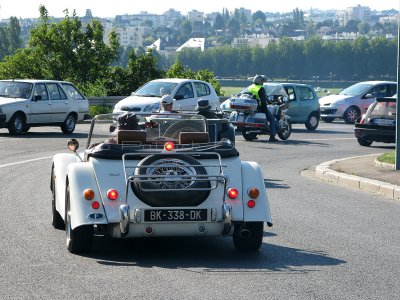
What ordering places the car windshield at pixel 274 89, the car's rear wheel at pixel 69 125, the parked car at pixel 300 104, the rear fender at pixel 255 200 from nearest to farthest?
the rear fender at pixel 255 200 → the car's rear wheel at pixel 69 125 → the car windshield at pixel 274 89 → the parked car at pixel 300 104

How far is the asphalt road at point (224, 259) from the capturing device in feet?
28.7

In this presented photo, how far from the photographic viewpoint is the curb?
17.0 meters

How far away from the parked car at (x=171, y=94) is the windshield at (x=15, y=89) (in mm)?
2588

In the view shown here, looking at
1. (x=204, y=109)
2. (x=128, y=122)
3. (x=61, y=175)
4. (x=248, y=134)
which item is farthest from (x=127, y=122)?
(x=248, y=134)

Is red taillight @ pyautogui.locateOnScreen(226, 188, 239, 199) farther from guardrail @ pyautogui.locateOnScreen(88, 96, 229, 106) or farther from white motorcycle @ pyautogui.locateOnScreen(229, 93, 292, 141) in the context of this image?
guardrail @ pyautogui.locateOnScreen(88, 96, 229, 106)

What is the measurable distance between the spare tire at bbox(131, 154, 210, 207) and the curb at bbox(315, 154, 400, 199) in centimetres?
685

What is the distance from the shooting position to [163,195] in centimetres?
1019

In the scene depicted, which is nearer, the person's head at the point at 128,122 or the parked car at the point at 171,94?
the person's head at the point at 128,122

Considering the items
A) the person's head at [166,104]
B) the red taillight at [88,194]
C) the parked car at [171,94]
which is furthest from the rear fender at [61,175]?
the parked car at [171,94]

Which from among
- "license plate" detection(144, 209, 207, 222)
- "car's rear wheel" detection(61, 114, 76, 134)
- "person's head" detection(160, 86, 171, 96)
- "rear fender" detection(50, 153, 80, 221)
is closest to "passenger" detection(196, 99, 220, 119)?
"rear fender" detection(50, 153, 80, 221)

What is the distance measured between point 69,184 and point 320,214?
4.47 m

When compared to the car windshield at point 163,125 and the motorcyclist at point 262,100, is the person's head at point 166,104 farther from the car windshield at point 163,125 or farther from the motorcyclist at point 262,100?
the motorcyclist at point 262,100

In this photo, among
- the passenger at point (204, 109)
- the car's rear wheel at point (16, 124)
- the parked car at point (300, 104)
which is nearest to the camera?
the passenger at point (204, 109)

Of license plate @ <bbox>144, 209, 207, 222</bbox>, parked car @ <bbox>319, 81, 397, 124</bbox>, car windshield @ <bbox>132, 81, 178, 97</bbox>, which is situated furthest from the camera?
parked car @ <bbox>319, 81, 397, 124</bbox>
